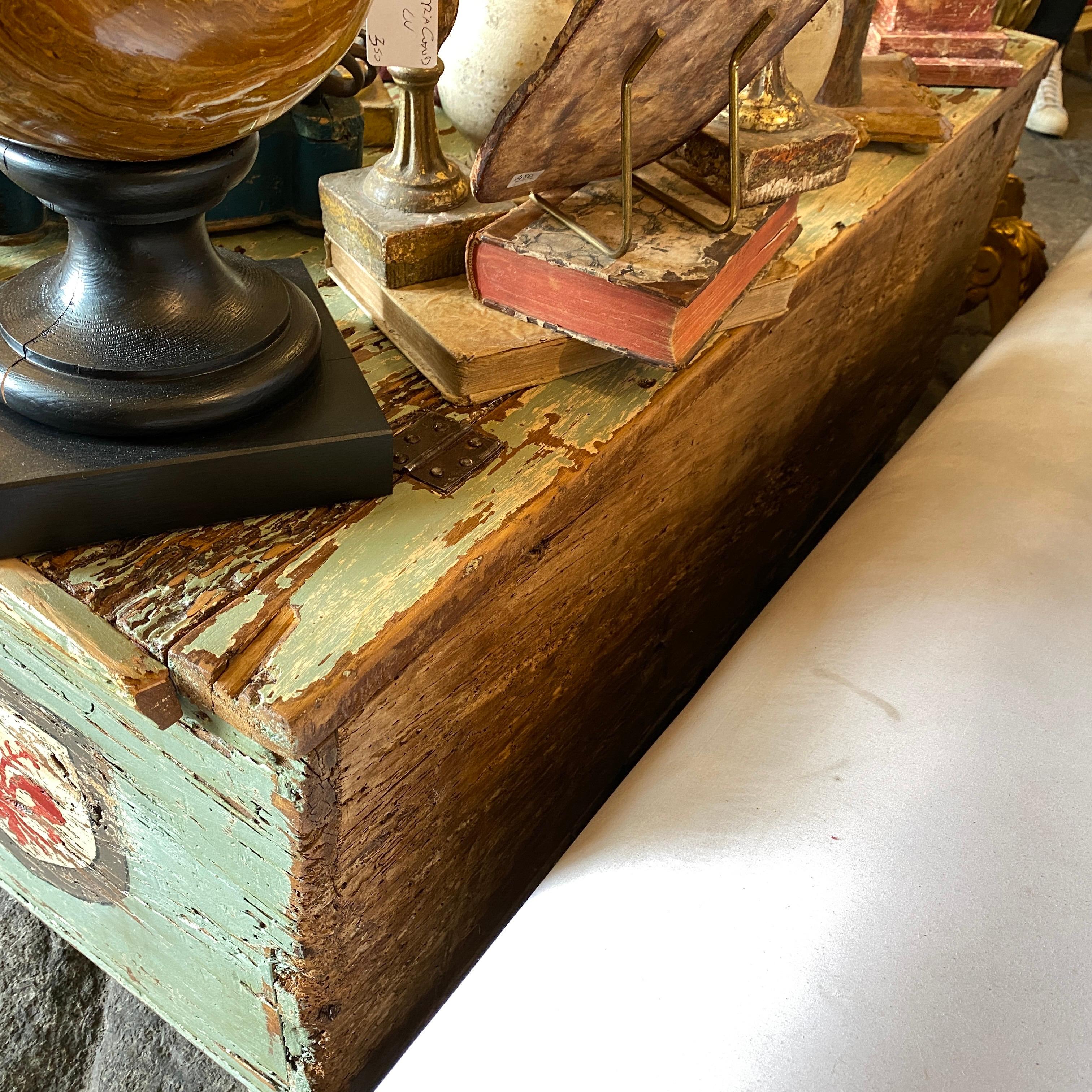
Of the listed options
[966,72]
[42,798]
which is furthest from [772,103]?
[42,798]

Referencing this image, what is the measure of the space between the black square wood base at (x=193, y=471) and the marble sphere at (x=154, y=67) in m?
0.17

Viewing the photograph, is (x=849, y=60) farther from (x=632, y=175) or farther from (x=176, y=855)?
(x=176, y=855)

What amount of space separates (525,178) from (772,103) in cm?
36

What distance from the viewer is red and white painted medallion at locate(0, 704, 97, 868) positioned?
80cm

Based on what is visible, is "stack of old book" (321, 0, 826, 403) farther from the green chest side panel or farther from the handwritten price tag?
the green chest side panel

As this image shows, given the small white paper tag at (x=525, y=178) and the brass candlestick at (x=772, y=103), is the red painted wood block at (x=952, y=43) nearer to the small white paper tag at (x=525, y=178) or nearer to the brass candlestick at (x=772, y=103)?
the brass candlestick at (x=772, y=103)

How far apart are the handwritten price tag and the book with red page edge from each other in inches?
5.5

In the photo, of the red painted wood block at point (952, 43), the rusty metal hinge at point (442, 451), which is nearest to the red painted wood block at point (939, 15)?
the red painted wood block at point (952, 43)

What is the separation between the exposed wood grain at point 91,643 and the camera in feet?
1.87

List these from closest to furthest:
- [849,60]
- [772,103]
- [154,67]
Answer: [154,67] < [772,103] < [849,60]

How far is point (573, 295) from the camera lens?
0.77 metres

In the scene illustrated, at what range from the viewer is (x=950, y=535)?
920 mm

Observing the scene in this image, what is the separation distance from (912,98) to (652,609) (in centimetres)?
76

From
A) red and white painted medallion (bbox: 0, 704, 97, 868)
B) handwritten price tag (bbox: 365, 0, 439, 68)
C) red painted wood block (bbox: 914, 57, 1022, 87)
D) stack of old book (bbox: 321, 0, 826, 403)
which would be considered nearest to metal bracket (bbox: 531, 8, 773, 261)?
stack of old book (bbox: 321, 0, 826, 403)
